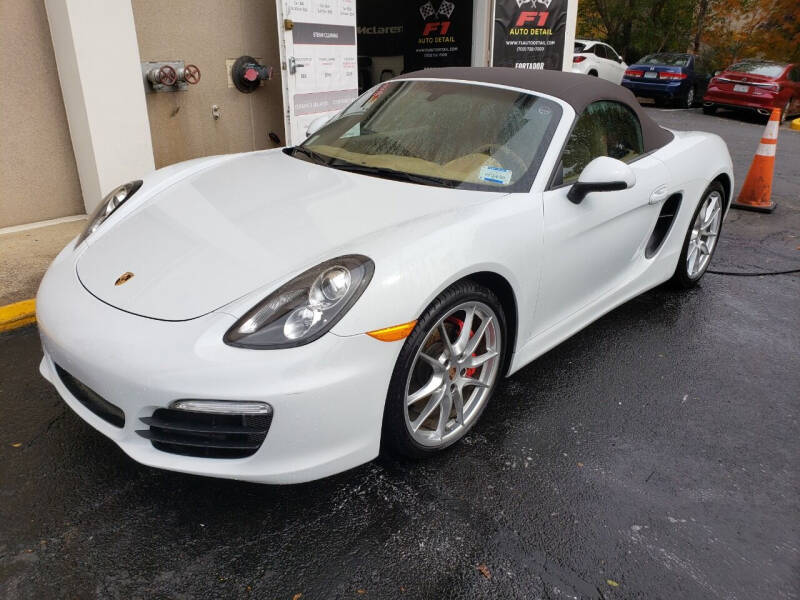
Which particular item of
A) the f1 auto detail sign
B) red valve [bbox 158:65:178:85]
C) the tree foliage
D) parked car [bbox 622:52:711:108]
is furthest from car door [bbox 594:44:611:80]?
red valve [bbox 158:65:178:85]

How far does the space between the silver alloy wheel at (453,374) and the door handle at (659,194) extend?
4.58 ft

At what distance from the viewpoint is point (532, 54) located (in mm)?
9570

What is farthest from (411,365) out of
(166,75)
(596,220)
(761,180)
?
(761,180)

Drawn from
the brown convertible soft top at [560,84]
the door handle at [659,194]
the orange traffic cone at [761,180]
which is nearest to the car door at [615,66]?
the orange traffic cone at [761,180]

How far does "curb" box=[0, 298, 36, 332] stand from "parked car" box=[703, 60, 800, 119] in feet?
50.0

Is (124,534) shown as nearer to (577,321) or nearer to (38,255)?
(577,321)

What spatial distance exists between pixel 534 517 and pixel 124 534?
1.36m

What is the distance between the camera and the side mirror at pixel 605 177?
8.87ft

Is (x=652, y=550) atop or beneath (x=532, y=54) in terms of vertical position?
beneath

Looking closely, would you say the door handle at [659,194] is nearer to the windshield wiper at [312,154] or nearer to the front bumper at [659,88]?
the windshield wiper at [312,154]

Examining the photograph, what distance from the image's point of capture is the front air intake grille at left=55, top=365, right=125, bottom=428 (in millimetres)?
2086

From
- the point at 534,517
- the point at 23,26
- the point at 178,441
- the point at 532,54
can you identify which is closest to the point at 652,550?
the point at 534,517

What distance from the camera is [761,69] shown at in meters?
15.0

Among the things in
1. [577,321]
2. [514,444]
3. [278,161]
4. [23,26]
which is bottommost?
[514,444]
